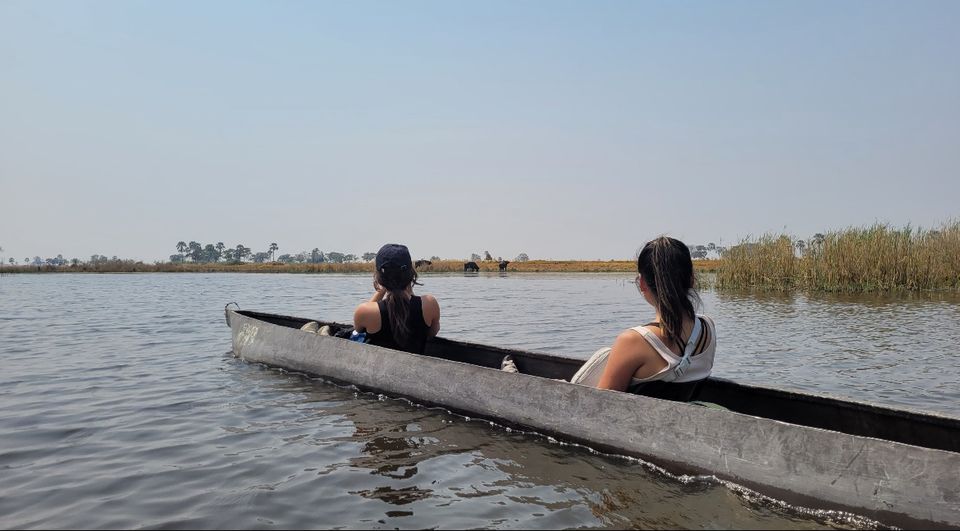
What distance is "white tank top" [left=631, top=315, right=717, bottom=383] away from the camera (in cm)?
475

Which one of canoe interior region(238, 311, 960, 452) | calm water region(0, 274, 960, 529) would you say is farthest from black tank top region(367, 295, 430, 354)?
canoe interior region(238, 311, 960, 452)

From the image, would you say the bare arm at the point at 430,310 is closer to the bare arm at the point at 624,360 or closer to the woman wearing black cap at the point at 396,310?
the woman wearing black cap at the point at 396,310

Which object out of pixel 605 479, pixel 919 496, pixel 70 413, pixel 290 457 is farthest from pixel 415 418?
pixel 919 496

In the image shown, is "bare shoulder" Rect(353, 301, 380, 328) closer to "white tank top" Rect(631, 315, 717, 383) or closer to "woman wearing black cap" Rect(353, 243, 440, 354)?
"woman wearing black cap" Rect(353, 243, 440, 354)

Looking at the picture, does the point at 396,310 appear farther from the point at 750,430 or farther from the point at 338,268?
the point at 338,268

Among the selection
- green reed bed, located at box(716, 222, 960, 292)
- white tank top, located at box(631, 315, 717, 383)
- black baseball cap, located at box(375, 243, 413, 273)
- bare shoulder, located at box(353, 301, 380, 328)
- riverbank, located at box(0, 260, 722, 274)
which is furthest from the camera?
riverbank, located at box(0, 260, 722, 274)

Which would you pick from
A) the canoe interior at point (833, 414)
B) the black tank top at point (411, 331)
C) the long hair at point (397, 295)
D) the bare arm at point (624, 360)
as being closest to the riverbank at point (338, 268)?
the black tank top at point (411, 331)

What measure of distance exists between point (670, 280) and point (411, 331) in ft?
12.5

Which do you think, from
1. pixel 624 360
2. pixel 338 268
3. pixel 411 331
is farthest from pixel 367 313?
pixel 338 268

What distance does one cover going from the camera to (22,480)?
15.1ft

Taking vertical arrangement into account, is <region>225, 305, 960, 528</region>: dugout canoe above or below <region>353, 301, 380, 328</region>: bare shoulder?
below

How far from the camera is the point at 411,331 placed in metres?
7.70

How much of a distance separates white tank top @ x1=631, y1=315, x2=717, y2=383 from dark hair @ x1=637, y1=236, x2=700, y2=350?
10 centimetres

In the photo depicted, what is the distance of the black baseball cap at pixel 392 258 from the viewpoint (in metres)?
7.16
